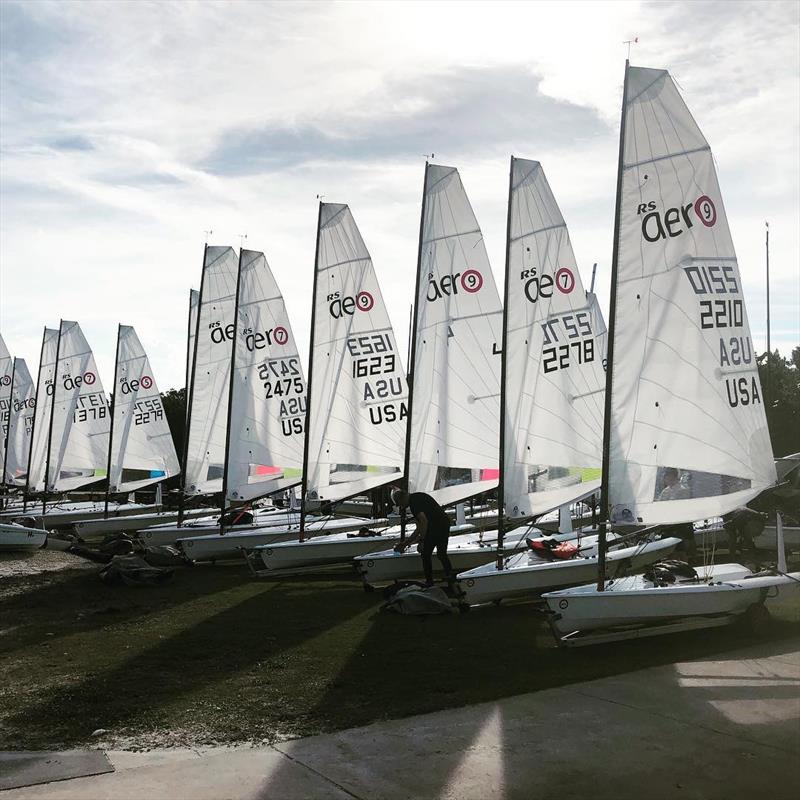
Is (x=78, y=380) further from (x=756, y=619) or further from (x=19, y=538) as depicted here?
(x=756, y=619)

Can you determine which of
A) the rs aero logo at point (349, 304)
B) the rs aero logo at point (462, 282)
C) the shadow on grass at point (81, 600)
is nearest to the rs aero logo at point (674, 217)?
the rs aero logo at point (462, 282)

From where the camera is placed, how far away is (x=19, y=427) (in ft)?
101

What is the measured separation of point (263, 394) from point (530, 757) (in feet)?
43.6

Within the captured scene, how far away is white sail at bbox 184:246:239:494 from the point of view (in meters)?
19.1

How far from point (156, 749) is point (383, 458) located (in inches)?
404

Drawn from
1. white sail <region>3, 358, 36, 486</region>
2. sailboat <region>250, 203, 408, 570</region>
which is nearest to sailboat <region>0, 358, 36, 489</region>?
white sail <region>3, 358, 36, 486</region>

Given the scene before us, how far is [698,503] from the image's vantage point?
873 cm

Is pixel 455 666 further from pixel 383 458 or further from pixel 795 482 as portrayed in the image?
pixel 795 482

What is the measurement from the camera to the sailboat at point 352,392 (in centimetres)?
1527

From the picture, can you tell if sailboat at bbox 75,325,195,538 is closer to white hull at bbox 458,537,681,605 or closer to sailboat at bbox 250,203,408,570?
sailboat at bbox 250,203,408,570

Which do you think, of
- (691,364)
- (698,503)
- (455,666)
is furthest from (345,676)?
(691,364)

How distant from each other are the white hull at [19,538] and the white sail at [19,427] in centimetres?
1460

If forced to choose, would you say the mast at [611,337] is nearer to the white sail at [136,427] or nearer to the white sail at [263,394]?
the white sail at [263,394]

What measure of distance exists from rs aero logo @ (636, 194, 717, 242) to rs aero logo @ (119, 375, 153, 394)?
54.9 feet
